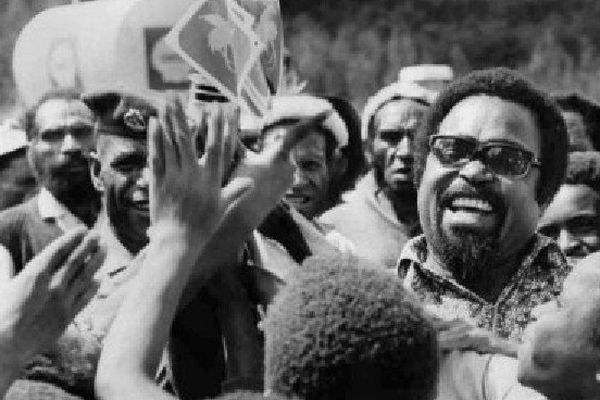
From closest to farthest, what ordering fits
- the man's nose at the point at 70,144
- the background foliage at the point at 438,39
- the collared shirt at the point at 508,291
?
1. the collared shirt at the point at 508,291
2. the man's nose at the point at 70,144
3. the background foliage at the point at 438,39

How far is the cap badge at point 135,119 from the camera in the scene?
5.08 metres

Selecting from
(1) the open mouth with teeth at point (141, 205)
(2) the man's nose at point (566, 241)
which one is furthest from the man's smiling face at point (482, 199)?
(2) the man's nose at point (566, 241)

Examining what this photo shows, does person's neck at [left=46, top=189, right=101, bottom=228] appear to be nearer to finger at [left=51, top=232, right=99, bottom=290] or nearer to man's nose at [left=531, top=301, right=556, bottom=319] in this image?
man's nose at [left=531, top=301, right=556, bottom=319]

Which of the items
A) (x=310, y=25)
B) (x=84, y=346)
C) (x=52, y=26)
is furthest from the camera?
(x=310, y=25)

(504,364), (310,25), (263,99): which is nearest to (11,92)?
(310,25)

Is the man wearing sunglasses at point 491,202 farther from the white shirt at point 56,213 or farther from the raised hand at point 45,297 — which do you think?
the white shirt at point 56,213

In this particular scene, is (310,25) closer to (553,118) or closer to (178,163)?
(553,118)

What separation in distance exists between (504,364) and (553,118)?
2.72 feet

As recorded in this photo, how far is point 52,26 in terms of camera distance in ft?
18.2

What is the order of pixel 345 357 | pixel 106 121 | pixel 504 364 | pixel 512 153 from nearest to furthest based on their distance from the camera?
pixel 345 357 → pixel 504 364 → pixel 512 153 → pixel 106 121

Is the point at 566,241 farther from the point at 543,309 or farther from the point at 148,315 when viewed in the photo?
the point at 148,315

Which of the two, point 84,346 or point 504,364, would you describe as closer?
point 84,346

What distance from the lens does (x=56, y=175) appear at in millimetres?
6613

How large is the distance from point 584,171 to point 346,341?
3.49m
